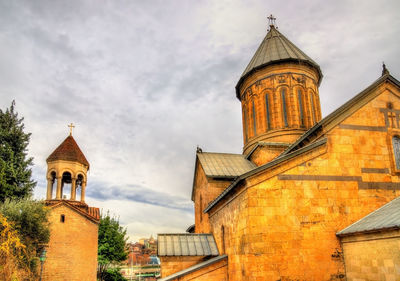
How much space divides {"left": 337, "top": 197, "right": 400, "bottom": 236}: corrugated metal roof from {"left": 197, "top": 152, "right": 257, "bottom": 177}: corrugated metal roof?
20.7 ft

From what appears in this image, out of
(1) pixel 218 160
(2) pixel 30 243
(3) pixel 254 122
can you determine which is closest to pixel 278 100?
(3) pixel 254 122

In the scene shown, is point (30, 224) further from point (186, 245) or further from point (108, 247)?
point (108, 247)

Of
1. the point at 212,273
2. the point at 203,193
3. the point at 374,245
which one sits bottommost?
the point at 212,273

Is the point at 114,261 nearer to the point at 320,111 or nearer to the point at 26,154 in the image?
the point at 26,154

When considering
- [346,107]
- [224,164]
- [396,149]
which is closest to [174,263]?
[224,164]

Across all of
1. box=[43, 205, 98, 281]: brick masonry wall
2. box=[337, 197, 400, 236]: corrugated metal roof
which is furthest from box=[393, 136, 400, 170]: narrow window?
box=[43, 205, 98, 281]: brick masonry wall

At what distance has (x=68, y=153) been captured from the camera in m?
21.8

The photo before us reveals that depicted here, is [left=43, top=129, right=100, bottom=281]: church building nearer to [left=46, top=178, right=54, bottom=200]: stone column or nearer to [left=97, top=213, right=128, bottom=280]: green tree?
[left=46, top=178, right=54, bottom=200]: stone column

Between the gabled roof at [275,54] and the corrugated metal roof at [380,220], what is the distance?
8.99 meters

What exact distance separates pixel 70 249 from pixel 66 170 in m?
5.09

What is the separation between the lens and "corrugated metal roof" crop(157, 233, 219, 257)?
38.8 feet

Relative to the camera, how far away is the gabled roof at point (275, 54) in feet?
51.2

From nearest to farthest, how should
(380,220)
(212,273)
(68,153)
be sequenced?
(380,220)
(212,273)
(68,153)

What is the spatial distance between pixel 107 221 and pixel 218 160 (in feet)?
65.0
